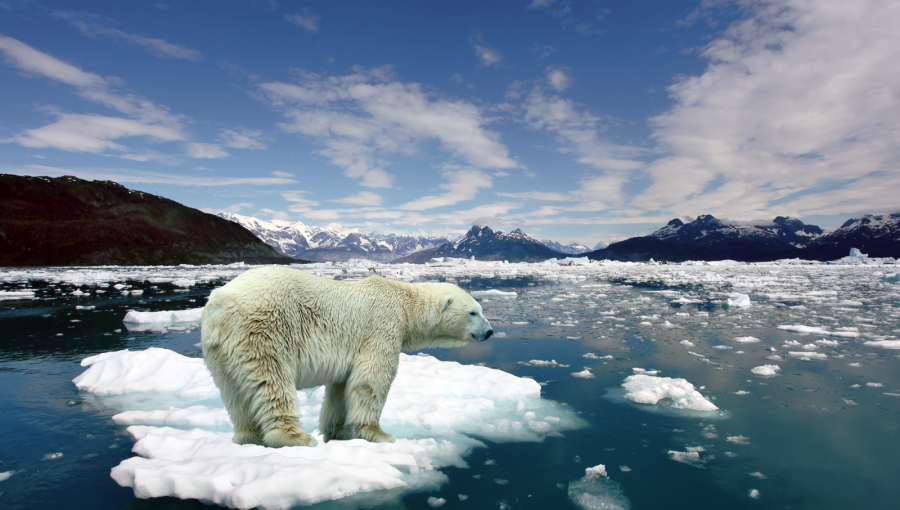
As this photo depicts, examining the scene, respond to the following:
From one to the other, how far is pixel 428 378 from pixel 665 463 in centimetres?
381

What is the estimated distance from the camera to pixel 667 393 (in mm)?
6363

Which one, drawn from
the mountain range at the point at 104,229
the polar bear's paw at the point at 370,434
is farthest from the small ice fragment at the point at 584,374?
the mountain range at the point at 104,229

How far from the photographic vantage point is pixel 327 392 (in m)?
4.16

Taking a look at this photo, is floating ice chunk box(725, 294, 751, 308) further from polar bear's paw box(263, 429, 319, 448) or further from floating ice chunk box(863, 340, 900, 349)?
polar bear's paw box(263, 429, 319, 448)

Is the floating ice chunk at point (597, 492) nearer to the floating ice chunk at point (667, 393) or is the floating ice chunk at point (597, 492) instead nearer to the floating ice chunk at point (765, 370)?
the floating ice chunk at point (667, 393)

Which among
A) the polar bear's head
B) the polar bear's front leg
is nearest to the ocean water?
the polar bear's front leg

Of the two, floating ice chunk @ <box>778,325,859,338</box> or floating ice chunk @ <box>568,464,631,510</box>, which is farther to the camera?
floating ice chunk @ <box>778,325,859,338</box>

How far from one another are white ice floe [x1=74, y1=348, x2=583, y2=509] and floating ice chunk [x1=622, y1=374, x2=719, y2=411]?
151cm

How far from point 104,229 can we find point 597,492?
11990 centimetres

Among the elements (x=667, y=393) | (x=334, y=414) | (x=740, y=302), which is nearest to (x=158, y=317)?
(x=334, y=414)

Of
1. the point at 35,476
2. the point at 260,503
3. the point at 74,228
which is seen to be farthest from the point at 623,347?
the point at 74,228

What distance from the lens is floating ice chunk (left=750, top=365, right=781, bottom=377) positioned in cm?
754

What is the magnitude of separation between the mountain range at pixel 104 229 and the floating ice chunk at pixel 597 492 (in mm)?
105603

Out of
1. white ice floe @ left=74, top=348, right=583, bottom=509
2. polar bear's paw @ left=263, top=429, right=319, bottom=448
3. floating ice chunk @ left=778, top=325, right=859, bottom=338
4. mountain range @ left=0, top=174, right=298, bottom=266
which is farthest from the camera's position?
mountain range @ left=0, top=174, right=298, bottom=266
